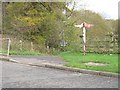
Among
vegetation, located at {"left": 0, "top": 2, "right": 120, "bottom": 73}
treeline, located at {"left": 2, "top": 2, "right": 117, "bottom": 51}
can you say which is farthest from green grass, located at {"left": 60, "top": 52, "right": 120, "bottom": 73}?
treeline, located at {"left": 2, "top": 2, "right": 117, "bottom": 51}

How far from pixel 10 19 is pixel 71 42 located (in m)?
8.15

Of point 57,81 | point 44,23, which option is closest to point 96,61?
point 57,81

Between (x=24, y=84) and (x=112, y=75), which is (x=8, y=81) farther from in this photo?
(x=112, y=75)

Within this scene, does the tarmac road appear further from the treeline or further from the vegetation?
the treeline

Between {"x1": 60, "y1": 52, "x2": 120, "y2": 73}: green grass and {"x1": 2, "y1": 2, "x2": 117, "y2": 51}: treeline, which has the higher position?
{"x1": 2, "y1": 2, "x2": 117, "y2": 51}: treeline

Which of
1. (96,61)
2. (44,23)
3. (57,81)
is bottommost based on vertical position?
(57,81)

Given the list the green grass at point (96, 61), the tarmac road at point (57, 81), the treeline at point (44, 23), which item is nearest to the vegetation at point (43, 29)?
the treeline at point (44, 23)

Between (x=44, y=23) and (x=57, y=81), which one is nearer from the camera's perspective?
(x=57, y=81)

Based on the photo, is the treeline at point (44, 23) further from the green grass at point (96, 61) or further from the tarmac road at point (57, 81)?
the tarmac road at point (57, 81)

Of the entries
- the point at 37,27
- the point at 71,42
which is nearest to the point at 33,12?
the point at 37,27

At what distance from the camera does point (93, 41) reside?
24.1 m

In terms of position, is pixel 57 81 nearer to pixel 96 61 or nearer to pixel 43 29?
pixel 96 61

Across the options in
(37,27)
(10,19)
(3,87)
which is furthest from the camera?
(10,19)

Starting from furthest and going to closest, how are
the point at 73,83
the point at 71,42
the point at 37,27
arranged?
the point at 37,27, the point at 71,42, the point at 73,83
